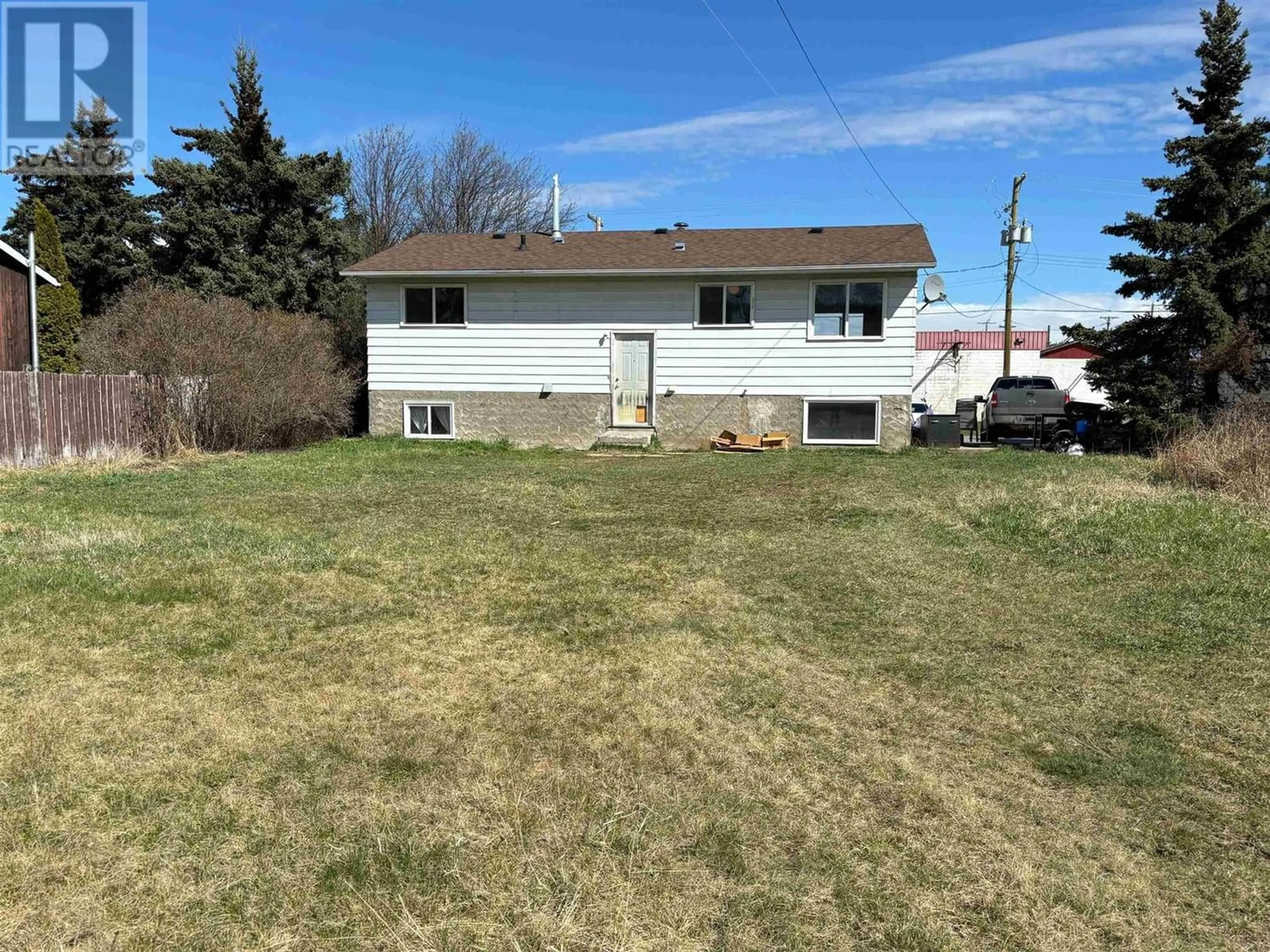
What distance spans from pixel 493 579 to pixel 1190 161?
16.8 metres

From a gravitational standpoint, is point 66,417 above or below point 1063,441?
above

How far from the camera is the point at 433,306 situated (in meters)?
18.7

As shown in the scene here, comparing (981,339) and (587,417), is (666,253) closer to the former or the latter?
(587,417)

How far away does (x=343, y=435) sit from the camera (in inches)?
759

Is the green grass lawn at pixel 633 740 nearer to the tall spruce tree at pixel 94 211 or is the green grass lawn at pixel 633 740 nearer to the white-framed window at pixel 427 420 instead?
the white-framed window at pixel 427 420

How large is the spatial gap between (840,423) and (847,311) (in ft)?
7.42

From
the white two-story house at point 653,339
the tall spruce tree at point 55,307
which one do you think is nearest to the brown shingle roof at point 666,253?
the white two-story house at point 653,339

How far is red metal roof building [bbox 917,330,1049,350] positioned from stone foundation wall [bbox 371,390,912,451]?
82.0ft

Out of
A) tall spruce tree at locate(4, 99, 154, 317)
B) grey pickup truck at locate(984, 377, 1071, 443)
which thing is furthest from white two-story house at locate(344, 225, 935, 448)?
tall spruce tree at locate(4, 99, 154, 317)

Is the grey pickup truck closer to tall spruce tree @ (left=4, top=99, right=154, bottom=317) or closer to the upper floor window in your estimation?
the upper floor window

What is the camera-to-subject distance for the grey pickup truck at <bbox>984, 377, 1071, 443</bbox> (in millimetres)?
19344

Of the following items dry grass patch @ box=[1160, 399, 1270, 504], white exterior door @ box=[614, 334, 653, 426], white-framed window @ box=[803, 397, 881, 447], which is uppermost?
white exterior door @ box=[614, 334, 653, 426]

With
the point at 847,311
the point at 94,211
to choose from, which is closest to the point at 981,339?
the point at 847,311

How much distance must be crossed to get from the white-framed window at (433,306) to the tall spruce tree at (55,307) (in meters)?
8.45
